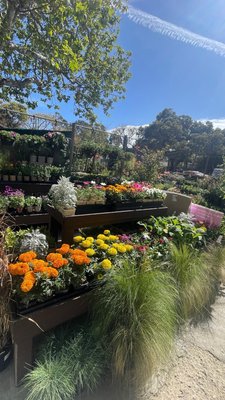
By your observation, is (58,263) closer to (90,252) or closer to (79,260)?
(79,260)

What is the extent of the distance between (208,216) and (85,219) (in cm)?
254

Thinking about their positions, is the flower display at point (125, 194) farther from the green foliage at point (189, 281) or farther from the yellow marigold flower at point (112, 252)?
the yellow marigold flower at point (112, 252)

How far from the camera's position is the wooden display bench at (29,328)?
53.8 inches

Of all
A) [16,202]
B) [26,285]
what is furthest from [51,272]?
[16,202]

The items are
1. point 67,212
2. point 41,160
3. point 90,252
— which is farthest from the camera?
point 41,160

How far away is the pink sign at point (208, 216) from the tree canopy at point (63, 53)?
3.41m

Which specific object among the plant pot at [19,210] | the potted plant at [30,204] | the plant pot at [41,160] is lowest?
the plant pot at [19,210]

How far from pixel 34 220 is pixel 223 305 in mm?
2977

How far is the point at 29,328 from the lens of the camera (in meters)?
1.40

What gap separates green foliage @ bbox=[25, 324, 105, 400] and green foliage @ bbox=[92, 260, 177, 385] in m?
0.12

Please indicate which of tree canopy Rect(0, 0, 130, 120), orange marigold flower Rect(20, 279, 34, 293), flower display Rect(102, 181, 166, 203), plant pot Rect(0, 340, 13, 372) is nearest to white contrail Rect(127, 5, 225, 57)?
tree canopy Rect(0, 0, 130, 120)

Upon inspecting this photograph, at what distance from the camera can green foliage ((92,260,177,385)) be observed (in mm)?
1445

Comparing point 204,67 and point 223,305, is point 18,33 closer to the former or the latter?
point 204,67

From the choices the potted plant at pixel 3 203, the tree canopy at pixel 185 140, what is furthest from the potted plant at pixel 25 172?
the tree canopy at pixel 185 140
